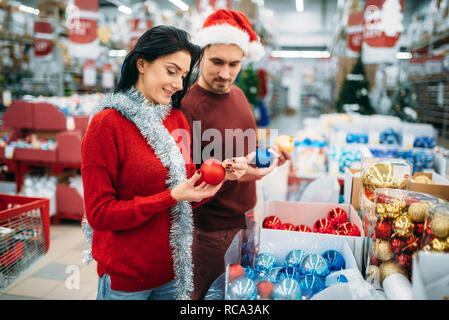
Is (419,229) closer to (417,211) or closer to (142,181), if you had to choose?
(417,211)

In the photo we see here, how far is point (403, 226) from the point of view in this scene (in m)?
1.03

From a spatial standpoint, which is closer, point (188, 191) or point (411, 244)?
point (411, 244)

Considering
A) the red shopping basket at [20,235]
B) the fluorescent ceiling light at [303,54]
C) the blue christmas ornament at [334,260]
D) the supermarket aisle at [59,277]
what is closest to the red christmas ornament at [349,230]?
the blue christmas ornament at [334,260]

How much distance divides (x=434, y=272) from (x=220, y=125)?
1.35m

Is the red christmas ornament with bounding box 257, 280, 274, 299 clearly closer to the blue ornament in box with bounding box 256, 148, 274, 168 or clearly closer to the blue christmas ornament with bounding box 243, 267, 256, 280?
the blue christmas ornament with bounding box 243, 267, 256, 280

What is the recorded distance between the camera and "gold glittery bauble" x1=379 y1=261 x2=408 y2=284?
1.02 meters

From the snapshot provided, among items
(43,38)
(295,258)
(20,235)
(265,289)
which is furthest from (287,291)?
(43,38)

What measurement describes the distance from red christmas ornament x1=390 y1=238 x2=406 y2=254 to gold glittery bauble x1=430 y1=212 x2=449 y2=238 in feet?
0.48

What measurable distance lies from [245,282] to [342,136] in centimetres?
274

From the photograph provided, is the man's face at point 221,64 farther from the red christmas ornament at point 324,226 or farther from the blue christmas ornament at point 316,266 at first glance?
the blue christmas ornament at point 316,266

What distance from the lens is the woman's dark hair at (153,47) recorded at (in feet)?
4.20

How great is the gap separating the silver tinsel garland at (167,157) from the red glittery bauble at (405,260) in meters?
0.80

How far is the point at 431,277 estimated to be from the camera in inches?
30.6
